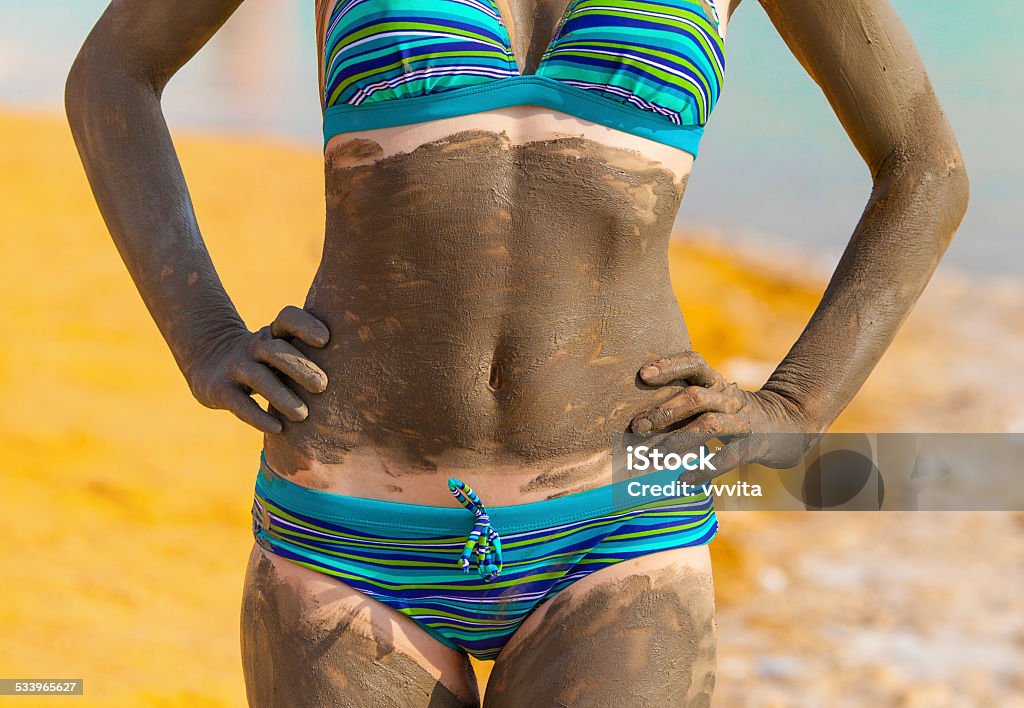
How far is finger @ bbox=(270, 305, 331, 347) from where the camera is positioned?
1.39 meters

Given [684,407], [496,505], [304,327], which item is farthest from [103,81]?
[684,407]

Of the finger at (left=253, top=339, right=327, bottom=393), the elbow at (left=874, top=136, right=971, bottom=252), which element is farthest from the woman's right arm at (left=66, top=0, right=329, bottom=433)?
the elbow at (left=874, top=136, right=971, bottom=252)

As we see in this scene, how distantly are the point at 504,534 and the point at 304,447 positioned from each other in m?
0.27

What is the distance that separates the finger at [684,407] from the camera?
1391 mm

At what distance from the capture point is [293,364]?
139 centimetres

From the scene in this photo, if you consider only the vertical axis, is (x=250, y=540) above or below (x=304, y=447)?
above

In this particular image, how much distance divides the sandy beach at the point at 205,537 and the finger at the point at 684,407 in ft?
7.96

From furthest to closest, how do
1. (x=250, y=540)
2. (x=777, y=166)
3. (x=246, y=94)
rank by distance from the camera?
1. (x=246, y=94)
2. (x=777, y=166)
3. (x=250, y=540)

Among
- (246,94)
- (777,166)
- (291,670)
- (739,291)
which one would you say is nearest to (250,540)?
(291,670)

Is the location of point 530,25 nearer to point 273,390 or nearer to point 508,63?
point 508,63

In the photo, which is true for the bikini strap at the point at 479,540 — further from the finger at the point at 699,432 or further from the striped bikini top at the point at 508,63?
the striped bikini top at the point at 508,63

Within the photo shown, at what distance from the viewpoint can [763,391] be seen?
61.2 inches

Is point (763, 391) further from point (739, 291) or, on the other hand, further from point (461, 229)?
point (739, 291)

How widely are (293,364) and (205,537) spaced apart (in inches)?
154
